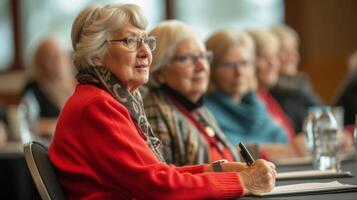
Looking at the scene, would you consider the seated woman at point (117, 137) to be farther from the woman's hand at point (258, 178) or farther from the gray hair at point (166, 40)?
the gray hair at point (166, 40)

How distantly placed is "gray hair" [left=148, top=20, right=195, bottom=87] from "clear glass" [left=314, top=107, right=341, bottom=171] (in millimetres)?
690

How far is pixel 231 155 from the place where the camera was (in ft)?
11.4

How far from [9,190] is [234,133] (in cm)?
193

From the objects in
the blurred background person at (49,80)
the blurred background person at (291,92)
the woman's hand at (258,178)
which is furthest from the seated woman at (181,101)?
the blurred background person at (49,80)

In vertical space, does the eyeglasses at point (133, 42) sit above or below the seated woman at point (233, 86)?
above

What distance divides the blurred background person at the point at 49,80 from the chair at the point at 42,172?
13.5 ft

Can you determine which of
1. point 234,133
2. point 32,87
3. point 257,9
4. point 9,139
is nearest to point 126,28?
point 234,133

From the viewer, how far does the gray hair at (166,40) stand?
3.45 m

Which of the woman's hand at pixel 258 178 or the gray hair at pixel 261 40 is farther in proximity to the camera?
the gray hair at pixel 261 40

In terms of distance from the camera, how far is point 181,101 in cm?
349

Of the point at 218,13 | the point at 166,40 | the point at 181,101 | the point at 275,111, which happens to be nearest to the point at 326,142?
the point at 181,101

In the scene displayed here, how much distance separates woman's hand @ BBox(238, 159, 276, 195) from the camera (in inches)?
88.7

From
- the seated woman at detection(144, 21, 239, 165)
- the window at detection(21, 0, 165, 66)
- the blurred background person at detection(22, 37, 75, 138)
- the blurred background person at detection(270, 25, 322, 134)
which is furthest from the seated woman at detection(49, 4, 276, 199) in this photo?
the window at detection(21, 0, 165, 66)

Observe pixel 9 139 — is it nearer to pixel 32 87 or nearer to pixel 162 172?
pixel 32 87
